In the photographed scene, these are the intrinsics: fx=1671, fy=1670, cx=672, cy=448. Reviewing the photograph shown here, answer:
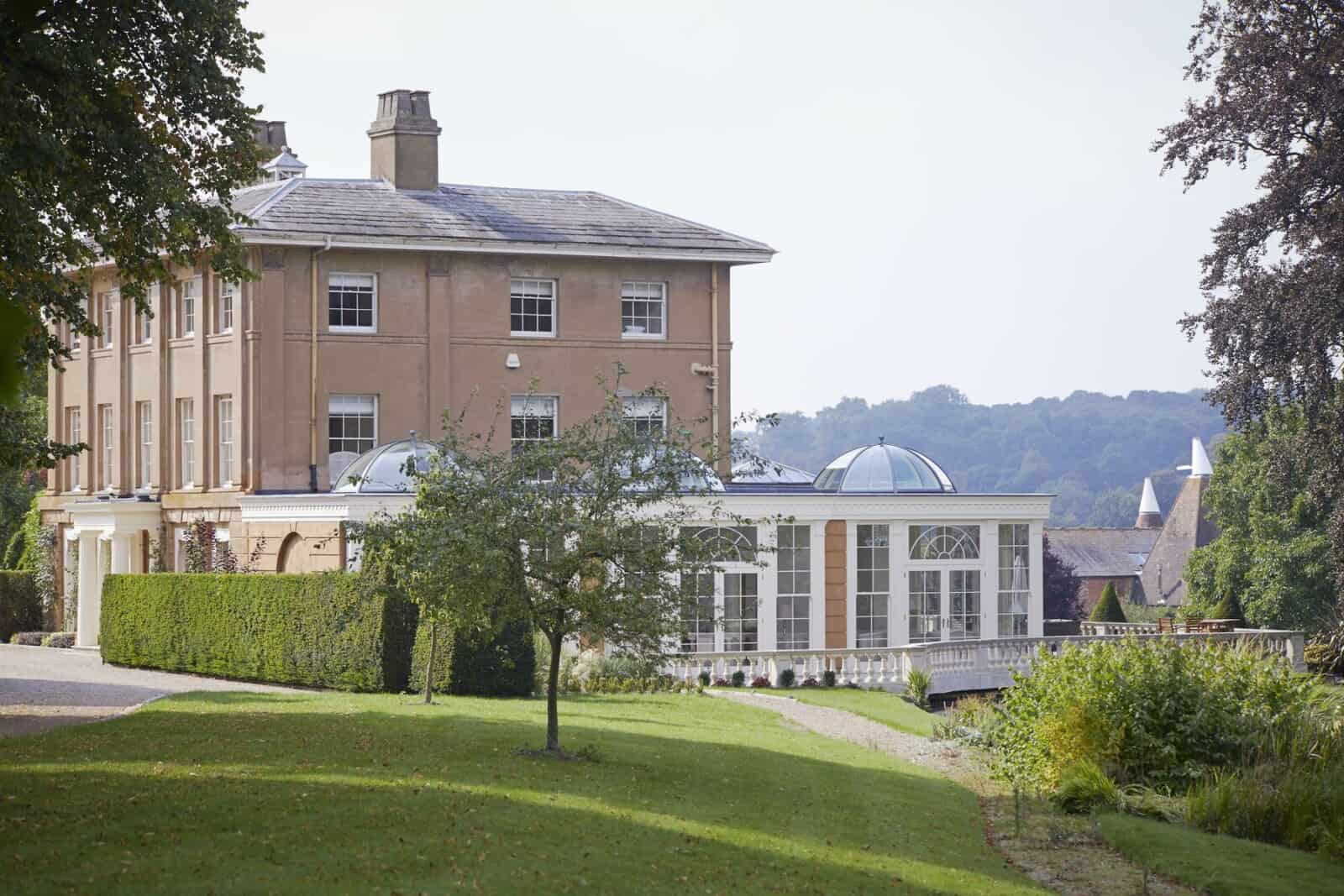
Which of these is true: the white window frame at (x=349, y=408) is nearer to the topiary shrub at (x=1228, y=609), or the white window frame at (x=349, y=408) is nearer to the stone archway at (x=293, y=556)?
the stone archway at (x=293, y=556)

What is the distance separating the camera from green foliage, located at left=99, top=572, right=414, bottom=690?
29.8 meters

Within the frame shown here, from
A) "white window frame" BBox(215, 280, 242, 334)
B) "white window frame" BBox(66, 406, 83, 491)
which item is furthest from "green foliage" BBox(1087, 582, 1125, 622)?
"white window frame" BBox(66, 406, 83, 491)

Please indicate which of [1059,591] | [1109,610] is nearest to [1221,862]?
[1109,610]

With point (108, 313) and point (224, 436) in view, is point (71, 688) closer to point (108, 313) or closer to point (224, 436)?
point (224, 436)

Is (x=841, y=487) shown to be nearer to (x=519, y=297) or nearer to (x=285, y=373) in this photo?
(x=519, y=297)

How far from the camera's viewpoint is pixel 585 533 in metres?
18.4

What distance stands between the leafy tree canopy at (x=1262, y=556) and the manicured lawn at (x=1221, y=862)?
40.1m

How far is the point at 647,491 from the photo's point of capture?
61.6 feet

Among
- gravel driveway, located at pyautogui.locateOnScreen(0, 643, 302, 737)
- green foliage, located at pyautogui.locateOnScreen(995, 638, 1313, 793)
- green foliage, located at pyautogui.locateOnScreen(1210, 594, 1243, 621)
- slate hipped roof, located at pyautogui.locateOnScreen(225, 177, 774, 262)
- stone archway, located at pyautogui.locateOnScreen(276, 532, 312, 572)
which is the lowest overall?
green foliage, located at pyautogui.locateOnScreen(1210, 594, 1243, 621)

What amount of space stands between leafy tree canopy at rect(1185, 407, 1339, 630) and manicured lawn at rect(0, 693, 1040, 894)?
4056 centimetres

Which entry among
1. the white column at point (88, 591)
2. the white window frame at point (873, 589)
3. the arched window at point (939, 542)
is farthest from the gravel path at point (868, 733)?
the white column at point (88, 591)

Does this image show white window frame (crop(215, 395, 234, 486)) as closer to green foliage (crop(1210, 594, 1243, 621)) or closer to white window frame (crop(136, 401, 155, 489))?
white window frame (crop(136, 401, 155, 489))

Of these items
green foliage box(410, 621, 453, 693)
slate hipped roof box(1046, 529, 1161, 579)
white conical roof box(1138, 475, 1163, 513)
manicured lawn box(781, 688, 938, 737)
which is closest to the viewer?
green foliage box(410, 621, 453, 693)

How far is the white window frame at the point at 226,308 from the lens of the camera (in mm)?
44875
